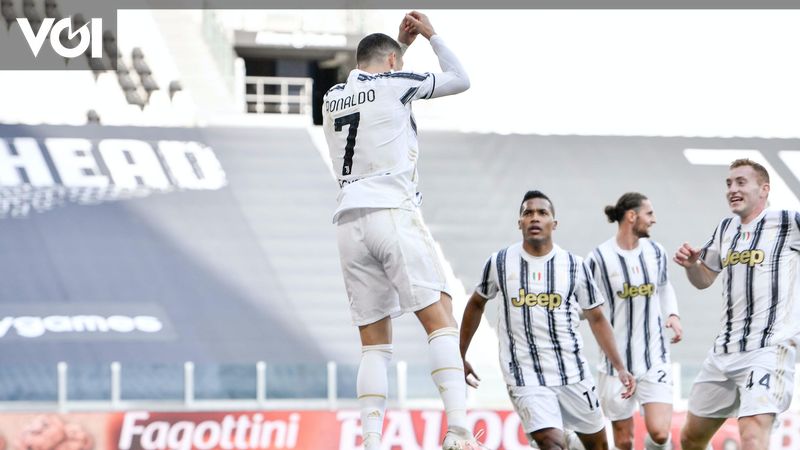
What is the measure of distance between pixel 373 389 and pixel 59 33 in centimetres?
1360

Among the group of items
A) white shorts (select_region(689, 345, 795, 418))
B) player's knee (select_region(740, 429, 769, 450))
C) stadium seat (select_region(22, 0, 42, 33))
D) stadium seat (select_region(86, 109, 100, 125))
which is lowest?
player's knee (select_region(740, 429, 769, 450))

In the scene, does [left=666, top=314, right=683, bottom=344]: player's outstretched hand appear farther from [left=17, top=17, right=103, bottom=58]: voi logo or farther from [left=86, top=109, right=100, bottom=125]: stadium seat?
[left=17, top=17, right=103, bottom=58]: voi logo

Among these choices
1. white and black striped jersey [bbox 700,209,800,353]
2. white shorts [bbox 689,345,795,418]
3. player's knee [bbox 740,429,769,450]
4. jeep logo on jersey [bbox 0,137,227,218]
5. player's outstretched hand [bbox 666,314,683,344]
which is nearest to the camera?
player's knee [bbox 740,429,769,450]

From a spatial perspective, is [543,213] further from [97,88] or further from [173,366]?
[97,88]

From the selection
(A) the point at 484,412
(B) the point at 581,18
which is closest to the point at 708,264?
(A) the point at 484,412

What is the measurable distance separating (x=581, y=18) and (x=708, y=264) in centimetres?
1291

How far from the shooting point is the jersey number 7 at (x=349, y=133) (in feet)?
19.2

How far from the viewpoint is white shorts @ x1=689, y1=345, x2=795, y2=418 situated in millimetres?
6535

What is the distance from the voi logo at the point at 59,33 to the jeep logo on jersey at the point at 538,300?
482 inches

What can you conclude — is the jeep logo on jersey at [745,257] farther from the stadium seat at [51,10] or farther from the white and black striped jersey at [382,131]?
the stadium seat at [51,10]

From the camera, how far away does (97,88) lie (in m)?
18.2

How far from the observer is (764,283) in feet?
21.9

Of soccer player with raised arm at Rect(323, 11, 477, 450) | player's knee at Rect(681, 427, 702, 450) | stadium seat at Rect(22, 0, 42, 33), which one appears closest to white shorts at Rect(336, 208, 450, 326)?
soccer player with raised arm at Rect(323, 11, 477, 450)

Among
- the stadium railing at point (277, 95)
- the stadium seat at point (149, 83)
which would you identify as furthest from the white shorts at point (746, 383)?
the stadium seat at point (149, 83)
